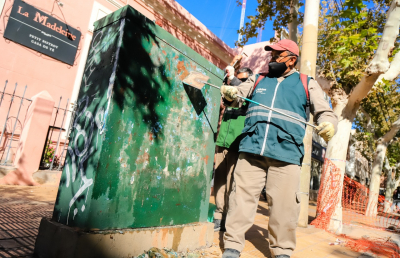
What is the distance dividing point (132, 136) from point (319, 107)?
1.67 meters

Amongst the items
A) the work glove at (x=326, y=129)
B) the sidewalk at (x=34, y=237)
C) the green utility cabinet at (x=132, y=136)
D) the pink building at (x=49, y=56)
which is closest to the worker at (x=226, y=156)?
the sidewalk at (x=34, y=237)

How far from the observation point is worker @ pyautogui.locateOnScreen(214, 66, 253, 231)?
3172mm

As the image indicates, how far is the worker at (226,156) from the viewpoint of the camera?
10.4 ft

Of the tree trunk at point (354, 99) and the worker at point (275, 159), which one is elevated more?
the tree trunk at point (354, 99)

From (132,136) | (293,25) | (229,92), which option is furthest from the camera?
(293,25)

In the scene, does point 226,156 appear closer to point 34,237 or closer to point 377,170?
point 34,237

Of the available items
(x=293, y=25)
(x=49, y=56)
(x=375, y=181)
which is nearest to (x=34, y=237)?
(x=293, y=25)

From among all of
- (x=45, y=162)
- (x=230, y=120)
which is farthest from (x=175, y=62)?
(x=45, y=162)

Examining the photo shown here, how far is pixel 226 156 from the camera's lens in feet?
10.8

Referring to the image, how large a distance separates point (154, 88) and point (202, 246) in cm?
151

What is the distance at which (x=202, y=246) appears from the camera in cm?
247

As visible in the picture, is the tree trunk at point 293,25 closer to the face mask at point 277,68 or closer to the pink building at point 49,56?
the pink building at point 49,56

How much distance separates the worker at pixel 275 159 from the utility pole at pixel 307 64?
2.10 metres

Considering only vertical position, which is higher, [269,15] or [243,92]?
[269,15]
